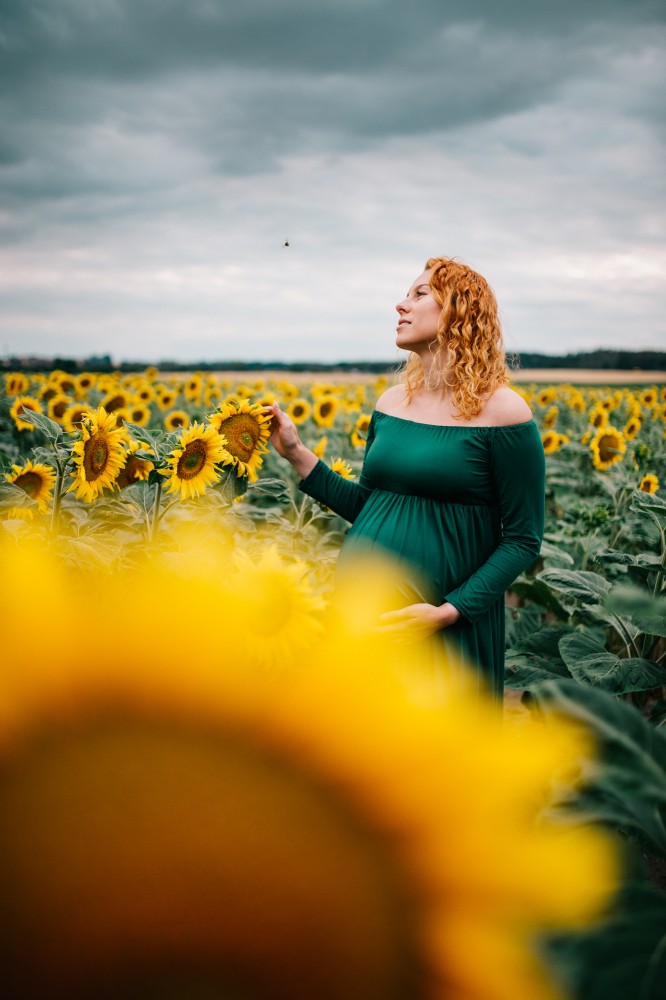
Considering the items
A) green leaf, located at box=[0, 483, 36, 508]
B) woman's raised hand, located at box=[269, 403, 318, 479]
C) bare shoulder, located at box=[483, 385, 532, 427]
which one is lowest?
green leaf, located at box=[0, 483, 36, 508]

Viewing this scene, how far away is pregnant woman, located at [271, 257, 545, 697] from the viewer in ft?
6.63

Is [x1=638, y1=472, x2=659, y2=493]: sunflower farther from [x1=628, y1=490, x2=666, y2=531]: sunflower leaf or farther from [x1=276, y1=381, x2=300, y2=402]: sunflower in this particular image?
[x1=276, y1=381, x2=300, y2=402]: sunflower

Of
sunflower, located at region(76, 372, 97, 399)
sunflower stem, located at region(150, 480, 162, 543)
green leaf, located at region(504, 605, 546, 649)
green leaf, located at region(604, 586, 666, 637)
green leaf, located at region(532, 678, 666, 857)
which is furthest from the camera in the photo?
sunflower, located at region(76, 372, 97, 399)

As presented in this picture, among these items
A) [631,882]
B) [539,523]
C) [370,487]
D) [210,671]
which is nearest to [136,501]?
[370,487]

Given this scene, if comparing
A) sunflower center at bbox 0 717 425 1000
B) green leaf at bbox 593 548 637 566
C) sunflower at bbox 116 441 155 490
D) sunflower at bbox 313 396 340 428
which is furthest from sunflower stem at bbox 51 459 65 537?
sunflower at bbox 313 396 340 428

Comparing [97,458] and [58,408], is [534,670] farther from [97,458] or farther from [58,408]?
[58,408]

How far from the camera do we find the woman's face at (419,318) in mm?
2205

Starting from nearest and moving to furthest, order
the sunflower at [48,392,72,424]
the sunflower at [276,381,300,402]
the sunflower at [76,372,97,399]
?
the sunflower at [48,392,72,424] → the sunflower at [76,372,97,399] → the sunflower at [276,381,300,402]

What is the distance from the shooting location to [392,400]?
8.10 ft

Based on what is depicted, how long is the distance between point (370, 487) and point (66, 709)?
1.94m

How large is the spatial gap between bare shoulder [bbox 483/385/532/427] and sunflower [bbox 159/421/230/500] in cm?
79

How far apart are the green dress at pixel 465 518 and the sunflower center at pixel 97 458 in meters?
0.80

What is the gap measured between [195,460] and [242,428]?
0.59ft

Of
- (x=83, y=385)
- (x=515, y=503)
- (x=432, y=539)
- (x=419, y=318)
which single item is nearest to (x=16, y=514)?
(x=432, y=539)
